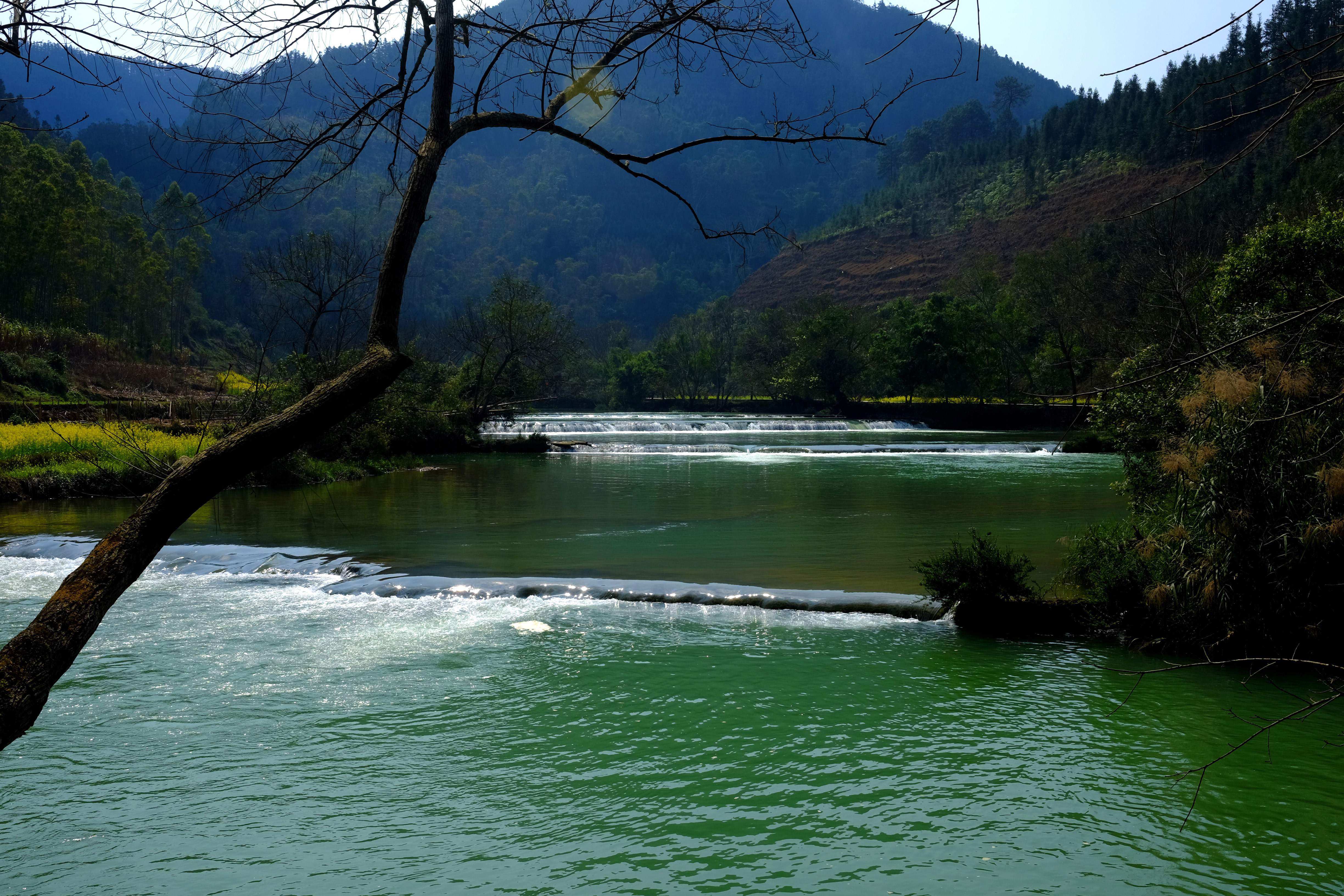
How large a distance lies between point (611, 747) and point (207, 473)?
13.6 ft

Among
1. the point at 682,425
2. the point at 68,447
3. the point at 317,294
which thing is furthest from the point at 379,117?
the point at 682,425

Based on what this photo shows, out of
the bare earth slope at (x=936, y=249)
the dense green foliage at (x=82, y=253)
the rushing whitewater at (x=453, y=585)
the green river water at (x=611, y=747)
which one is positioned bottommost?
the green river water at (x=611, y=747)

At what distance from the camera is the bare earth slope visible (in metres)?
90.4

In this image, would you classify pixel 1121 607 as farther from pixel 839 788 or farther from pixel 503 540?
pixel 503 540

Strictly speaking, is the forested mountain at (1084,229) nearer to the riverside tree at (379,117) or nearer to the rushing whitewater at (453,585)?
the riverside tree at (379,117)

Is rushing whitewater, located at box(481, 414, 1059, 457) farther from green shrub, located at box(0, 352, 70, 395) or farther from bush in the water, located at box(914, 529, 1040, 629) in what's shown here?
bush in the water, located at box(914, 529, 1040, 629)

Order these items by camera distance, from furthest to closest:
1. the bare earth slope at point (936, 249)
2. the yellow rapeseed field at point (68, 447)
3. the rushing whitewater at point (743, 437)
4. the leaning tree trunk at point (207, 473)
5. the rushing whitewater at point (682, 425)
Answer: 1. the bare earth slope at point (936, 249)
2. the rushing whitewater at point (682, 425)
3. the rushing whitewater at point (743, 437)
4. the yellow rapeseed field at point (68, 447)
5. the leaning tree trunk at point (207, 473)

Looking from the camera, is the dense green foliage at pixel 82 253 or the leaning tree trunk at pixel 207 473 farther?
the dense green foliage at pixel 82 253

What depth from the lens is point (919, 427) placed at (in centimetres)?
4797

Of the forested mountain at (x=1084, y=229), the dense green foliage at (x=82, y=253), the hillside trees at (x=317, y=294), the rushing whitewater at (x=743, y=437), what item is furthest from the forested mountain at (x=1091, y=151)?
the dense green foliage at (x=82, y=253)

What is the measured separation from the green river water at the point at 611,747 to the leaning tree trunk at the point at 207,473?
2582 millimetres

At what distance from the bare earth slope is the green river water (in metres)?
77.9

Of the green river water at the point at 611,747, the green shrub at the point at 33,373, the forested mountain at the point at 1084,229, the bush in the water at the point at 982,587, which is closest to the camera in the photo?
the green river water at the point at 611,747

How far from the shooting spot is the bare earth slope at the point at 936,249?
297 feet
